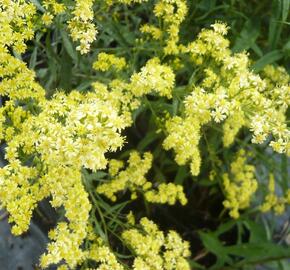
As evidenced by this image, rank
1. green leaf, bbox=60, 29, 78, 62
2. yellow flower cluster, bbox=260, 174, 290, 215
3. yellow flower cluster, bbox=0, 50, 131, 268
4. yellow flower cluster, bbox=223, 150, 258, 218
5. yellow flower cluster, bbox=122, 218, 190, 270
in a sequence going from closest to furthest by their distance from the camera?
yellow flower cluster, bbox=0, 50, 131, 268 < yellow flower cluster, bbox=122, 218, 190, 270 < green leaf, bbox=60, 29, 78, 62 < yellow flower cluster, bbox=223, 150, 258, 218 < yellow flower cluster, bbox=260, 174, 290, 215

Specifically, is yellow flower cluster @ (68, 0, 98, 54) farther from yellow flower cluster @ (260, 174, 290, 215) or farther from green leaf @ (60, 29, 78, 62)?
yellow flower cluster @ (260, 174, 290, 215)

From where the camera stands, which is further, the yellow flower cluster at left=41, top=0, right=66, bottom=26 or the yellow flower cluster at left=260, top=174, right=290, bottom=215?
the yellow flower cluster at left=260, top=174, right=290, bottom=215

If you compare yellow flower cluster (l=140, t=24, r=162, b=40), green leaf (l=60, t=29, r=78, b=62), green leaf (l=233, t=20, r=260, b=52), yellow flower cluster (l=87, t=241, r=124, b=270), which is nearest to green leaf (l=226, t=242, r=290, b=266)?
yellow flower cluster (l=87, t=241, r=124, b=270)

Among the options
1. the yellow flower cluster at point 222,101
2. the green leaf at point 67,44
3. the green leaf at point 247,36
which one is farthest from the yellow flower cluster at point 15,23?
the green leaf at point 247,36

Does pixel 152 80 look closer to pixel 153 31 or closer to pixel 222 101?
pixel 222 101

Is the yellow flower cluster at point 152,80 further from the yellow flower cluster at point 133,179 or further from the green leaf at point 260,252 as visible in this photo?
the green leaf at point 260,252

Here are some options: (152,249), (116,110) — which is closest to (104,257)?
(152,249)
